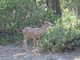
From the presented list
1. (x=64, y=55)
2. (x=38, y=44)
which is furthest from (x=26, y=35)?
(x=64, y=55)

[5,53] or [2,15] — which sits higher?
[2,15]

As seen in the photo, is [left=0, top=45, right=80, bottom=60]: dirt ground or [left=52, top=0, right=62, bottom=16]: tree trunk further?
[left=52, top=0, right=62, bottom=16]: tree trunk

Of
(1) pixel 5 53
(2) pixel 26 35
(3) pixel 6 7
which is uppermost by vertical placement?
(3) pixel 6 7

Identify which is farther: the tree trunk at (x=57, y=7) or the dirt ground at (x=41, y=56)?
→ the tree trunk at (x=57, y=7)

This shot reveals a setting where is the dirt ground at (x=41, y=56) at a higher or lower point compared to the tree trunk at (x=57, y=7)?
lower

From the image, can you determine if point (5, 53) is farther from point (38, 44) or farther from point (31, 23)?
point (31, 23)

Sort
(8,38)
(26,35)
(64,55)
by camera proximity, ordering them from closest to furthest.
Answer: (64,55) → (26,35) → (8,38)

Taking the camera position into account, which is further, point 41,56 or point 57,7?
point 57,7

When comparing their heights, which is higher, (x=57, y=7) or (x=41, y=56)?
(x=57, y=7)

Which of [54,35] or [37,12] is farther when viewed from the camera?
[37,12]

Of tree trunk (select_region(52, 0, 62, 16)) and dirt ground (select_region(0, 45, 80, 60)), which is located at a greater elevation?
tree trunk (select_region(52, 0, 62, 16))

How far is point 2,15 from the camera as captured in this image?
14.7 m

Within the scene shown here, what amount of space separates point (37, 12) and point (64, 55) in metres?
5.24

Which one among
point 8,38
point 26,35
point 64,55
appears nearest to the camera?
point 64,55
